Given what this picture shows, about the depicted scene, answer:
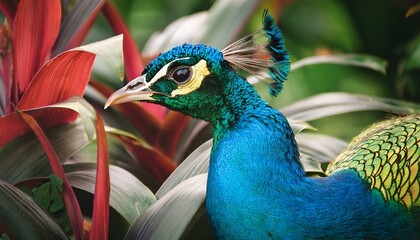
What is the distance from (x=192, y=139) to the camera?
6.96ft

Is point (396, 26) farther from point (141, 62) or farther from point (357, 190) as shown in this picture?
Answer: point (357, 190)

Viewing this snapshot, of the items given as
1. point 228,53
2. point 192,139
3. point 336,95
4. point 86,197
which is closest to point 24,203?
point 86,197

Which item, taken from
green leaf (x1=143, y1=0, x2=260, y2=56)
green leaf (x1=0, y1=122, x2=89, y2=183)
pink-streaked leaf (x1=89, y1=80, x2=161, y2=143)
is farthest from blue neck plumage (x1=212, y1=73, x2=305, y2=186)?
green leaf (x1=143, y1=0, x2=260, y2=56)

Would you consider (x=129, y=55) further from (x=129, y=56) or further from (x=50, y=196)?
(x=50, y=196)

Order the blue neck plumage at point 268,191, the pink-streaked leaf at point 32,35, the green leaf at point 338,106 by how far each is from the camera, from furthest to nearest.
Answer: the green leaf at point 338,106 → the pink-streaked leaf at point 32,35 → the blue neck plumage at point 268,191

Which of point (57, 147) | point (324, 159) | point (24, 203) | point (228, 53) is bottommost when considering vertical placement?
point (24, 203)

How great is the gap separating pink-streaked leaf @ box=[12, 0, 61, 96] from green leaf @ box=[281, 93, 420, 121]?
68 cm

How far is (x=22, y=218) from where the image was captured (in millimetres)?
1549

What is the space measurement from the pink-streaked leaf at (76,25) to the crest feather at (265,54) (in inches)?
19.8

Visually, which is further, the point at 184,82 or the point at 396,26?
the point at 396,26

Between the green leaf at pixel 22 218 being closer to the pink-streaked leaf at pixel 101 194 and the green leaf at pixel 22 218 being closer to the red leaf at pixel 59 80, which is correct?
the pink-streaked leaf at pixel 101 194

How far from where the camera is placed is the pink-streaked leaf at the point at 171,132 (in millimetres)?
2136

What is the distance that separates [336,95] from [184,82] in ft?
2.64

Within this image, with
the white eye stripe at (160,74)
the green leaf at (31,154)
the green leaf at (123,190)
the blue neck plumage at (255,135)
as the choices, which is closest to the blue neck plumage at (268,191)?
the blue neck plumage at (255,135)
